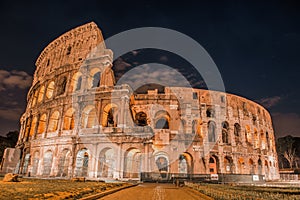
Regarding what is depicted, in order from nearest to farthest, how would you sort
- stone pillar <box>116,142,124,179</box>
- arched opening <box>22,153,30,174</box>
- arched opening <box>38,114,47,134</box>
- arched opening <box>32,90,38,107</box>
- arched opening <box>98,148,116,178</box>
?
stone pillar <box>116,142,124,179</box> → arched opening <box>98,148,116,178</box> → arched opening <box>22,153,30,174</box> → arched opening <box>38,114,47,134</box> → arched opening <box>32,90,38,107</box>

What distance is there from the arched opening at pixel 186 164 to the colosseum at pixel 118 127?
13 cm

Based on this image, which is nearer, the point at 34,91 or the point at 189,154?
the point at 189,154

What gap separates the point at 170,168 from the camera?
2386 cm

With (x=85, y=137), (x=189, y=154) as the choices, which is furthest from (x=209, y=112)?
(x=85, y=137)

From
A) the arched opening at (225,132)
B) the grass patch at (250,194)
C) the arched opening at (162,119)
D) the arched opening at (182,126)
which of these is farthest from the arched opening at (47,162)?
the arched opening at (225,132)

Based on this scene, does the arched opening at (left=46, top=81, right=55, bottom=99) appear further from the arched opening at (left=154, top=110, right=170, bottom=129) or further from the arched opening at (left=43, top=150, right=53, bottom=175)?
the arched opening at (left=154, top=110, right=170, bottom=129)

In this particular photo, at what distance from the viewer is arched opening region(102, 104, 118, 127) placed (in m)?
23.0

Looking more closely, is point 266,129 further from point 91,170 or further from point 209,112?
point 91,170

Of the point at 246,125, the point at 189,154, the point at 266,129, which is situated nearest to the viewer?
the point at 189,154

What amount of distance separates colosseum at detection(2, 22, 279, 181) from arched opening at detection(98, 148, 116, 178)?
0.11m

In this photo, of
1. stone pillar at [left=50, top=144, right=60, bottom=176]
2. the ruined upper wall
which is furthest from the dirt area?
the ruined upper wall

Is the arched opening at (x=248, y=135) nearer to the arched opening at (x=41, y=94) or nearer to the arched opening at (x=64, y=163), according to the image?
the arched opening at (x=64, y=163)

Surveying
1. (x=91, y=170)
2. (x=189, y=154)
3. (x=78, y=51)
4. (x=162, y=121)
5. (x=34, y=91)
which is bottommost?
(x=91, y=170)

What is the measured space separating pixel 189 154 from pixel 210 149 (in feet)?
11.4
